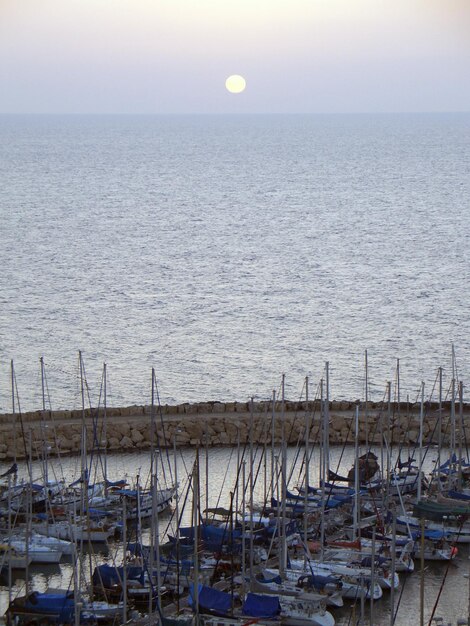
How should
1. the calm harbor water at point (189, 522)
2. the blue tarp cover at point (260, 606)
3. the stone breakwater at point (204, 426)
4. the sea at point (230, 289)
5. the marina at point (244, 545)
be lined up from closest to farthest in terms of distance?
the blue tarp cover at point (260, 606) < the marina at point (244, 545) < the calm harbor water at point (189, 522) < the stone breakwater at point (204, 426) < the sea at point (230, 289)

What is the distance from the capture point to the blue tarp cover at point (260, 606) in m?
31.0

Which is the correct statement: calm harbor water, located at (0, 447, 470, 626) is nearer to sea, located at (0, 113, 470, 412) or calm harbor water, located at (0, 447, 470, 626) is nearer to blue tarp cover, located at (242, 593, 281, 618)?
blue tarp cover, located at (242, 593, 281, 618)

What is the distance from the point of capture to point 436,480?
3997 cm

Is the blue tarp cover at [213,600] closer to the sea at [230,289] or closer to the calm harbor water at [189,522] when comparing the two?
the calm harbor water at [189,522]

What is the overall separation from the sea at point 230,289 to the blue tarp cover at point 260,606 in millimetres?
14576

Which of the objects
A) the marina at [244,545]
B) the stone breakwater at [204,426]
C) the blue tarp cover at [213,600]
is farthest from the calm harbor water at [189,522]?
the blue tarp cover at [213,600]

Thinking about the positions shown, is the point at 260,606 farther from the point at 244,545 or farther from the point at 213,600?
the point at 244,545

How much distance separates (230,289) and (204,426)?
127 ft

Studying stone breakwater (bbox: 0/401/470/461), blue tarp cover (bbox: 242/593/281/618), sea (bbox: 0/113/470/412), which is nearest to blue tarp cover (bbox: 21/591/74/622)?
blue tarp cover (bbox: 242/593/281/618)

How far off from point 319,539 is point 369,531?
4.14 feet

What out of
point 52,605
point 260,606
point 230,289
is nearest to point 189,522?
point 260,606

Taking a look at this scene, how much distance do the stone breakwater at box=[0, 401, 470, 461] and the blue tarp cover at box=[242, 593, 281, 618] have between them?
1272cm

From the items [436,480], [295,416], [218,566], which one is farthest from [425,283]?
[218,566]

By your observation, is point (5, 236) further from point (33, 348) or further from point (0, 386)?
point (0, 386)
